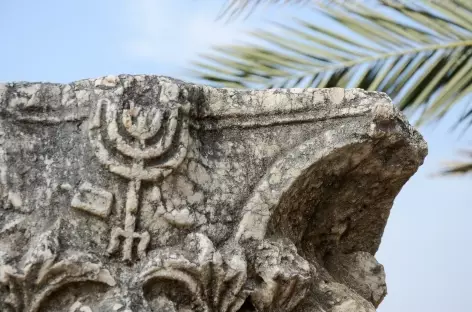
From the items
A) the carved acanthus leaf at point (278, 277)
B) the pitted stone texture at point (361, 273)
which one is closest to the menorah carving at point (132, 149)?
the carved acanthus leaf at point (278, 277)

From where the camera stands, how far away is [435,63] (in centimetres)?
448

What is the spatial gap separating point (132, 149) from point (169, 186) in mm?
137

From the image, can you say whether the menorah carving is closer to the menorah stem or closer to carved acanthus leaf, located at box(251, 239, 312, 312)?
the menorah stem

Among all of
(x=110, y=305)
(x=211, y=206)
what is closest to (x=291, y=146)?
(x=211, y=206)

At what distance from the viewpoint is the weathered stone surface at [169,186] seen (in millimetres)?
2209

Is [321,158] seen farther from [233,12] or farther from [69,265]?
[233,12]

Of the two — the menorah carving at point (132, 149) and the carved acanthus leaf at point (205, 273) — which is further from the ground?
the menorah carving at point (132, 149)

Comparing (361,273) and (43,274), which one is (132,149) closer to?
(43,274)

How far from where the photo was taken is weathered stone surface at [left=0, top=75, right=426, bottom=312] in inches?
87.0

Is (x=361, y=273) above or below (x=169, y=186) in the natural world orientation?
below

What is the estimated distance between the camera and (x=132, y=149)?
227 cm

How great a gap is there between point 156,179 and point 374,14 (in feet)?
A: 7.88

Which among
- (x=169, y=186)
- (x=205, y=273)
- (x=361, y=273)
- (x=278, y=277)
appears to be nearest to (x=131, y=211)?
(x=169, y=186)

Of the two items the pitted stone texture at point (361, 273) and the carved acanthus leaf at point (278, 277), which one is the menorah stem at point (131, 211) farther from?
the pitted stone texture at point (361, 273)
